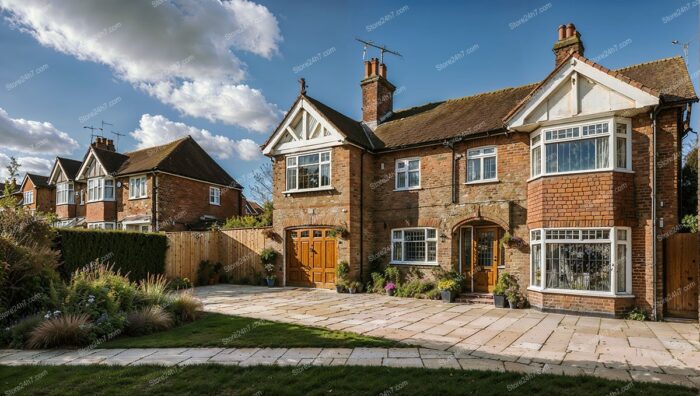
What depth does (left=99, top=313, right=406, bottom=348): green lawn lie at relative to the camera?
7391 millimetres

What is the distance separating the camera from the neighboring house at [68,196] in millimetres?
26719

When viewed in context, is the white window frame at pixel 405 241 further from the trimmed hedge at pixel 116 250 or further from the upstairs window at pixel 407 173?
the trimmed hedge at pixel 116 250

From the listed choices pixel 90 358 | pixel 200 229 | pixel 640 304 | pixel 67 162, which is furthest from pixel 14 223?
pixel 67 162

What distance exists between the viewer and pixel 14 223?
34.5ft

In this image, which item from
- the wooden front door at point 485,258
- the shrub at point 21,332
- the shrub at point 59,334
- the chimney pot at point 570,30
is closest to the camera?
the shrub at point 59,334

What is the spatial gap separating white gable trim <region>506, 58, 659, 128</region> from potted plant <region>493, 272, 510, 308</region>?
Answer: 4763 millimetres

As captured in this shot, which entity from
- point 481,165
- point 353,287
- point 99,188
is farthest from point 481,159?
point 99,188

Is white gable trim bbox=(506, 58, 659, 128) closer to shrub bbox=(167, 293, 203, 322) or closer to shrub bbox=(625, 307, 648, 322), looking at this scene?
shrub bbox=(625, 307, 648, 322)

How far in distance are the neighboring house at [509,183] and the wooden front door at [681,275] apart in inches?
9.2

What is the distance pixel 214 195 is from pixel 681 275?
22903 mm

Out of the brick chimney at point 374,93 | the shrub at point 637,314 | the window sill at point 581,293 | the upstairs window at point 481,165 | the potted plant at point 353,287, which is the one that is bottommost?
the potted plant at point 353,287

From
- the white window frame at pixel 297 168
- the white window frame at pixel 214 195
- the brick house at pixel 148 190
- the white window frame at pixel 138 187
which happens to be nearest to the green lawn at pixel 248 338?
the white window frame at pixel 297 168

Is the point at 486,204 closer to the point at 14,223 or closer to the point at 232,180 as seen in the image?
the point at 14,223

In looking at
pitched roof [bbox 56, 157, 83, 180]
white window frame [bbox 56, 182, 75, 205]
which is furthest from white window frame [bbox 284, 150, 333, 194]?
white window frame [bbox 56, 182, 75, 205]
